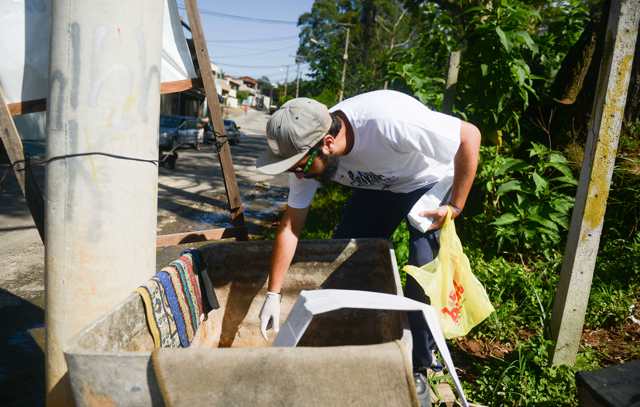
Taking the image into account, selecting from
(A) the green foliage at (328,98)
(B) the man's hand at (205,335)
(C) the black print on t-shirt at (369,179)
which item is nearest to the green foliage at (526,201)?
(C) the black print on t-shirt at (369,179)

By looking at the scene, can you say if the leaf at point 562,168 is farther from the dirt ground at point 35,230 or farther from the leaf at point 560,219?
the dirt ground at point 35,230

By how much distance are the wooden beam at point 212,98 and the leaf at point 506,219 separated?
230 centimetres

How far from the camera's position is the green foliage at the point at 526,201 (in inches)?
147

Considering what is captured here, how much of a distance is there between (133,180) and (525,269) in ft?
10.6

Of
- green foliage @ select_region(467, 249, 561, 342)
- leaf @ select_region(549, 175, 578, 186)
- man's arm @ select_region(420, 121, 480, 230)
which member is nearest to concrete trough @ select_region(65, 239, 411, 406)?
man's arm @ select_region(420, 121, 480, 230)

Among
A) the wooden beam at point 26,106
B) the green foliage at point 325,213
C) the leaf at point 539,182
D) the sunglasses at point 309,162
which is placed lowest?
the green foliage at point 325,213

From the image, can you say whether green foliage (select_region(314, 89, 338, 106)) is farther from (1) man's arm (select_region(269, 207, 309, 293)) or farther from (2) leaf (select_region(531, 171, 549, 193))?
(1) man's arm (select_region(269, 207, 309, 293))

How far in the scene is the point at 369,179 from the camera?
7.86ft

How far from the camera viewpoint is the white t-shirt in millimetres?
2076

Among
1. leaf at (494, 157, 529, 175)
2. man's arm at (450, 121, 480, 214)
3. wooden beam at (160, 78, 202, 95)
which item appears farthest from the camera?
leaf at (494, 157, 529, 175)

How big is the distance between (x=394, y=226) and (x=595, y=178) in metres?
1.09

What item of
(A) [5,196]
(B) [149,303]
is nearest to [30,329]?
(B) [149,303]

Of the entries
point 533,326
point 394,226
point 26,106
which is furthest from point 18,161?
point 533,326

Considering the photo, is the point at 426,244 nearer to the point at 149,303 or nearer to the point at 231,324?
the point at 231,324
